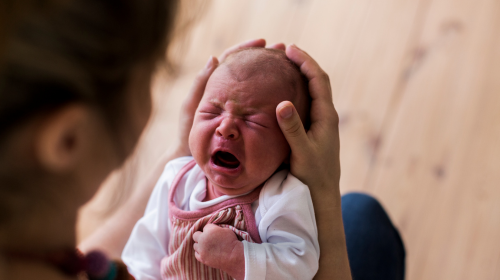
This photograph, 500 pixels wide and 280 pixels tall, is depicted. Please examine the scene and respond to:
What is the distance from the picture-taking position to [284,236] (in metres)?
0.76

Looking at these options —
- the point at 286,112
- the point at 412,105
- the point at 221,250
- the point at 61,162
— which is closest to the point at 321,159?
the point at 286,112

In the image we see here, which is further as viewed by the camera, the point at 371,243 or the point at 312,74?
the point at 371,243

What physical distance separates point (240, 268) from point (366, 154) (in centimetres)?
106

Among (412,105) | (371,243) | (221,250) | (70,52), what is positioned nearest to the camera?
(70,52)

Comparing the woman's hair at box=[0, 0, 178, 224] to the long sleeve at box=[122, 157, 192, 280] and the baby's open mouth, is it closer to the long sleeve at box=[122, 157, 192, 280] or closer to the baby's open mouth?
the baby's open mouth

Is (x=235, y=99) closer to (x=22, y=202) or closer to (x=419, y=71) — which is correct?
(x=22, y=202)

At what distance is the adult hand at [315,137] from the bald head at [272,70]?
0.02 meters

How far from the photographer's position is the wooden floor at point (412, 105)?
1.49m

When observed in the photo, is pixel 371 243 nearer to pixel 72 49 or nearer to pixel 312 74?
pixel 312 74

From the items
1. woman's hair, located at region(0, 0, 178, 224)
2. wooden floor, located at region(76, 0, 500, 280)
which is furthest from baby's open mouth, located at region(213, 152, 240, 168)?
wooden floor, located at region(76, 0, 500, 280)

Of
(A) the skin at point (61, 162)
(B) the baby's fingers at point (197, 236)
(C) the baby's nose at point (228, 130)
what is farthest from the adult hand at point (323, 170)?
(A) the skin at point (61, 162)

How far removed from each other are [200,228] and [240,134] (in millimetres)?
214

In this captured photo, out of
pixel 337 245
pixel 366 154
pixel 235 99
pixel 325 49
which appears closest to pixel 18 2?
pixel 235 99

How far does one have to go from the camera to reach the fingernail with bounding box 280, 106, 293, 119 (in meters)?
0.74
